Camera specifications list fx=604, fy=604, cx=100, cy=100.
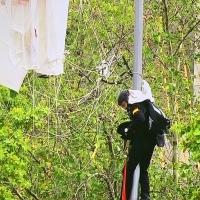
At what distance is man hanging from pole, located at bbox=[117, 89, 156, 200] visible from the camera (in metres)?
3.88

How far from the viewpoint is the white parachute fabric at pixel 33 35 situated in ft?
9.89

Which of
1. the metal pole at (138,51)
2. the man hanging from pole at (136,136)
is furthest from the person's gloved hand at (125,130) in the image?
the metal pole at (138,51)

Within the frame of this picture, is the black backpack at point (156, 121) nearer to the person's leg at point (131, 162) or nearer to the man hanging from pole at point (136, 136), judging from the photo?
the man hanging from pole at point (136, 136)

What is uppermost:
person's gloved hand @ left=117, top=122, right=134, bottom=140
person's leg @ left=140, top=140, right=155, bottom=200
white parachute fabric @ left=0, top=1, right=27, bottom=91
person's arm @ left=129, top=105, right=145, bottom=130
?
white parachute fabric @ left=0, top=1, right=27, bottom=91

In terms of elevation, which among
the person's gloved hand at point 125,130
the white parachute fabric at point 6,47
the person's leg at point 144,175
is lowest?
the person's leg at point 144,175

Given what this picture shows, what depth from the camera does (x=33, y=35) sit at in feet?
9.86

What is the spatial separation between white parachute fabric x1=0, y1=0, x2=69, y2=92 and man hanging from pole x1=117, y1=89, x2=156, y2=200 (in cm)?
90

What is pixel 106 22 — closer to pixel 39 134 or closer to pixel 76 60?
pixel 76 60

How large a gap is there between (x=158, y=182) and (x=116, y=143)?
2.23 ft

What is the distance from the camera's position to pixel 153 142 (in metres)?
4.10

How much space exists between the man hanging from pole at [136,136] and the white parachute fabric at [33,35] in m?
0.90

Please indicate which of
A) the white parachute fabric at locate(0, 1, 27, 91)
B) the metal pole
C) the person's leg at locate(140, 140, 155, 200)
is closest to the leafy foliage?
the person's leg at locate(140, 140, 155, 200)

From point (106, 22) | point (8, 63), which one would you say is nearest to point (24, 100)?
point (106, 22)

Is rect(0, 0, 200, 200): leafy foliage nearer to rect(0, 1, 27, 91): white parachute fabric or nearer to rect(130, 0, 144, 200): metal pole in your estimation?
rect(130, 0, 144, 200): metal pole
